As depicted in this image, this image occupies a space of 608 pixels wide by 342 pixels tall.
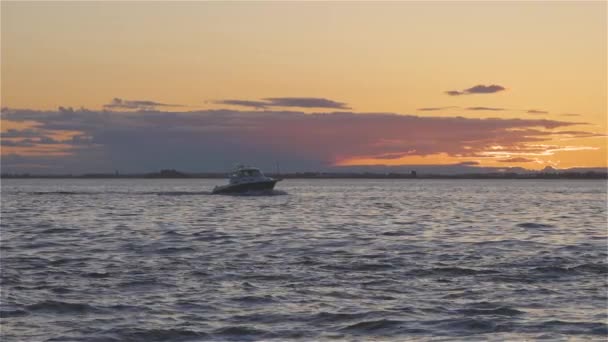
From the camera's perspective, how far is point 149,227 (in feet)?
164

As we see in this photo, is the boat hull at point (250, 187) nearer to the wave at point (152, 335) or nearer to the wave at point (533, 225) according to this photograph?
the wave at point (533, 225)

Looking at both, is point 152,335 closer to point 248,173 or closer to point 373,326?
point 373,326

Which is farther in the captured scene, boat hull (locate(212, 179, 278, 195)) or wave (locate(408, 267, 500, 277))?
boat hull (locate(212, 179, 278, 195))

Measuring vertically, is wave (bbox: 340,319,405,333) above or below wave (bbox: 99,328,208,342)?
above

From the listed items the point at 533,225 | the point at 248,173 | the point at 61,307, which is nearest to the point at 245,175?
the point at 248,173

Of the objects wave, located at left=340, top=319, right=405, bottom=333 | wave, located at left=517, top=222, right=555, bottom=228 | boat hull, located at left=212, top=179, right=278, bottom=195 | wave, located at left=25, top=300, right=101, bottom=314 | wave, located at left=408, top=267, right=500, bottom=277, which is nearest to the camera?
wave, located at left=340, top=319, right=405, bottom=333

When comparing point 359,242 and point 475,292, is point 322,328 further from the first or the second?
point 359,242

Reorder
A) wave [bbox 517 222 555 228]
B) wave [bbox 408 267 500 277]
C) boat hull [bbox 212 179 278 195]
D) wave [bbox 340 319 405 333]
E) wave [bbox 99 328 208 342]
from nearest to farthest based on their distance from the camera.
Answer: wave [bbox 99 328 208 342]
wave [bbox 340 319 405 333]
wave [bbox 408 267 500 277]
wave [bbox 517 222 555 228]
boat hull [bbox 212 179 278 195]

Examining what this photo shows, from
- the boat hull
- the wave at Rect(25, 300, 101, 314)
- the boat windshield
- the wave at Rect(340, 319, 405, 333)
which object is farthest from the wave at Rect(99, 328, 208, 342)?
the boat windshield

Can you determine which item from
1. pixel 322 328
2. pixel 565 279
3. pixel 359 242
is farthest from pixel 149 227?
pixel 322 328

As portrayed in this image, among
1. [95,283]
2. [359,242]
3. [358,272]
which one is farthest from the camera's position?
[359,242]

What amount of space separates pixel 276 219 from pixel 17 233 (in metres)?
19.1

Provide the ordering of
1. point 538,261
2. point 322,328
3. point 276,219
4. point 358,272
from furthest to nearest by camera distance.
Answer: point 276,219 → point 538,261 → point 358,272 → point 322,328

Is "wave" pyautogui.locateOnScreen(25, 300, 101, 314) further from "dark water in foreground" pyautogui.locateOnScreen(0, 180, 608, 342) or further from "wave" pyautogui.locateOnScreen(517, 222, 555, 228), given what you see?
"wave" pyautogui.locateOnScreen(517, 222, 555, 228)
